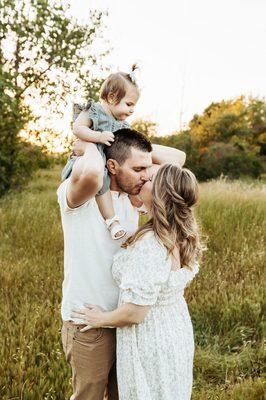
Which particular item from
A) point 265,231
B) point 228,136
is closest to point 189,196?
point 265,231

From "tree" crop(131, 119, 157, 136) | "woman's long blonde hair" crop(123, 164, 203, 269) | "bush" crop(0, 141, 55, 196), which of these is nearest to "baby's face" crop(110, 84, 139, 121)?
"woman's long blonde hair" crop(123, 164, 203, 269)

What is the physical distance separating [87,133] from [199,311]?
2856mm

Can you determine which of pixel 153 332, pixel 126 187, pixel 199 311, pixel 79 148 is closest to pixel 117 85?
pixel 79 148

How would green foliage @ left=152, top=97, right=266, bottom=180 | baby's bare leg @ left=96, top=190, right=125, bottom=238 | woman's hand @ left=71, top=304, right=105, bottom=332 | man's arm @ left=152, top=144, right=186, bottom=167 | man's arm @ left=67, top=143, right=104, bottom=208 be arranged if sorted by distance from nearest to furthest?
man's arm @ left=67, top=143, right=104, bottom=208 < woman's hand @ left=71, top=304, right=105, bottom=332 < baby's bare leg @ left=96, top=190, right=125, bottom=238 < man's arm @ left=152, top=144, right=186, bottom=167 < green foliage @ left=152, top=97, right=266, bottom=180

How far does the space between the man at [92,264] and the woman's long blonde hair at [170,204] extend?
183 mm

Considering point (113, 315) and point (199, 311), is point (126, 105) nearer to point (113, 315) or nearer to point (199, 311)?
point (113, 315)

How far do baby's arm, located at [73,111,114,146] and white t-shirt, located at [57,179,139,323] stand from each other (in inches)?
13.8

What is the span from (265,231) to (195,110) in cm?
2841

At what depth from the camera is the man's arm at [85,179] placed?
2.23 m

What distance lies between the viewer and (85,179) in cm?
222

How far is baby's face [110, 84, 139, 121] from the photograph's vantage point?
10.7 feet

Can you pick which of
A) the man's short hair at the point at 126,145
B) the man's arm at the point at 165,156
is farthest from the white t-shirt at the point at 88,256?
the man's arm at the point at 165,156

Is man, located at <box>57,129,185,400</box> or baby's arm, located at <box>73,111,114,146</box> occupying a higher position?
baby's arm, located at <box>73,111,114,146</box>

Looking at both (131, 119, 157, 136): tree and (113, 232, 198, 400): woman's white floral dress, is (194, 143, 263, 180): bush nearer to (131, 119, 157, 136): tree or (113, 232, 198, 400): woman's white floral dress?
(131, 119, 157, 136): tree
